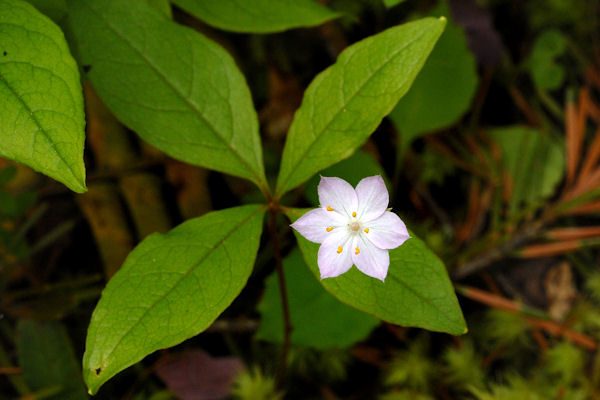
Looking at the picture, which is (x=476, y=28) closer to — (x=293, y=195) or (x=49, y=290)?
(x=293, y=195)

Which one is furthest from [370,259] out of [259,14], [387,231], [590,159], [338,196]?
[590,159]

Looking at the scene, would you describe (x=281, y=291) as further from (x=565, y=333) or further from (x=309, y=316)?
(x=565, y=333)

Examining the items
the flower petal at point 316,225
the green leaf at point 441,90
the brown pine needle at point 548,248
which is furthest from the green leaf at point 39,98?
the brown pine needle at point 548,248

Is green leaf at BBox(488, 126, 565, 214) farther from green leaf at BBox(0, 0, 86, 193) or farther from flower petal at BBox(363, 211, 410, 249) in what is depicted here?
green leaf at BBox(0, 0, 86, 193)

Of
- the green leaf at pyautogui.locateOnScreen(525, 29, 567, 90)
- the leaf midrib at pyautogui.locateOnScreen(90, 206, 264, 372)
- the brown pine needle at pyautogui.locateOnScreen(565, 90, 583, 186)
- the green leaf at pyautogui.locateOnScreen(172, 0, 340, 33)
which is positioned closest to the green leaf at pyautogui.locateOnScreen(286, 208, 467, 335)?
the leaf midrib at pyautogui.locateOnScreen(90, 206, 264, 372)

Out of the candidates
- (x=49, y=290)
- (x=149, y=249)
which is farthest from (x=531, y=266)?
(x=49, y=290)

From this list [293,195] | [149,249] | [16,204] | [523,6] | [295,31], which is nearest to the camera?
[149,249]

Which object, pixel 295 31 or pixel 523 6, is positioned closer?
pixel 295 31
